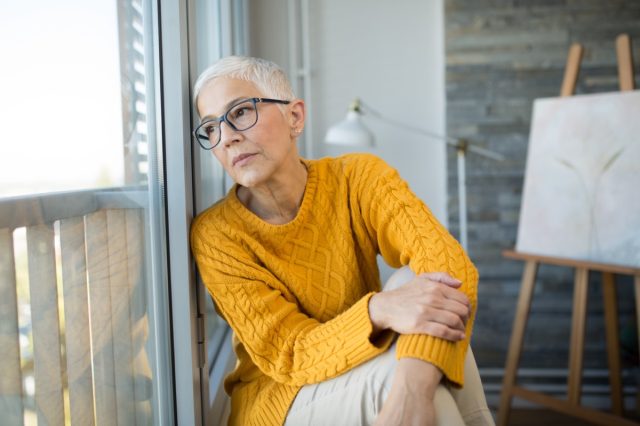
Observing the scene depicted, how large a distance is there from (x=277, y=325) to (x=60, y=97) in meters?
0.62

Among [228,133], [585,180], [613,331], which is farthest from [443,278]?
[613,331]

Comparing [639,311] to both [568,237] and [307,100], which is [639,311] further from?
[307,100]

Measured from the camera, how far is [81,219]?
0.90 metres

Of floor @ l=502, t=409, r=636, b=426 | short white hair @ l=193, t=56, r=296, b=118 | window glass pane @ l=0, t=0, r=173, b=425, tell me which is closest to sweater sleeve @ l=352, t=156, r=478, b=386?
short white hair @ l=193, t=56, r=296, b=118

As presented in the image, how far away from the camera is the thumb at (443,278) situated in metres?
1.11

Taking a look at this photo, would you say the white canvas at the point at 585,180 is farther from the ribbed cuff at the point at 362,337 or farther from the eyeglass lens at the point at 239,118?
the eyeglass lens at the point at 239,118

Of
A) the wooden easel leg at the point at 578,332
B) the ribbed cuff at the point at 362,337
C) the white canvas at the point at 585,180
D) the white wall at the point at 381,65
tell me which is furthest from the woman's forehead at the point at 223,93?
the white wall at the point at 381,65

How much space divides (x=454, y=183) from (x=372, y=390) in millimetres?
1806

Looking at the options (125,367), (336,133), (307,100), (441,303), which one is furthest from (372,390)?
(307,100)

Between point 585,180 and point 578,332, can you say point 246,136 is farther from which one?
point 578,332

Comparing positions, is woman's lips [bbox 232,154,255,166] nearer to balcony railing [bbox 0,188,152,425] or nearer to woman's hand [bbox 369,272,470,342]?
balcony railing [bbox 0,188,152,425]

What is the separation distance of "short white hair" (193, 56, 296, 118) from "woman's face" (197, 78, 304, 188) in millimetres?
12

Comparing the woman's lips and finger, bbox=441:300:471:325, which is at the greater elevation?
the woman's lips

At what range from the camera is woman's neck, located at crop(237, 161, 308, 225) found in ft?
4.35
